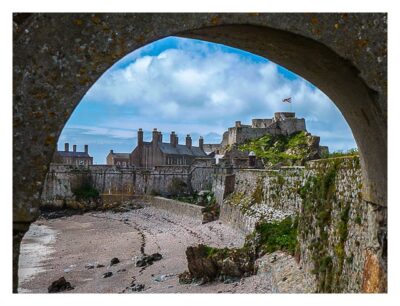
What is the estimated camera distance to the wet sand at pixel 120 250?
20806 millimetres

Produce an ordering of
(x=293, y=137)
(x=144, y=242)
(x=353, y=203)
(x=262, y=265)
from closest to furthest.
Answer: (x=353, y=203) < (x=262, y=265) < (x=144, y=242) < (x=293, y=137)

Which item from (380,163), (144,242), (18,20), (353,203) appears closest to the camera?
(18,20)

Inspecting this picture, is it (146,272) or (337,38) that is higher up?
(337,38)

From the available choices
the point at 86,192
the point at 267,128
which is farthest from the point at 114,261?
the point at 267,128

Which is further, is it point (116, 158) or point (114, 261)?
point (116, 158)

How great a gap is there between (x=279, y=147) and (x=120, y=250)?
30044mm

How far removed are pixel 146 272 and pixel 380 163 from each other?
759 inches

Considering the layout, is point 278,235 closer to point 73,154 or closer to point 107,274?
point 107,274

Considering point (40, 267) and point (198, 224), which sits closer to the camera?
point (40, 267)

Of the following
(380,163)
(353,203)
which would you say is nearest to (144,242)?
(353,203)

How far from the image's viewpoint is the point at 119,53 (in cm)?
502

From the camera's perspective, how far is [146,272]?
78.4 feet

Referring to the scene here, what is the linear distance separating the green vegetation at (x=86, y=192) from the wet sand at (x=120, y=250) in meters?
9.95

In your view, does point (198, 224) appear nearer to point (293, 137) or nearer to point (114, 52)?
point (293, 137)
